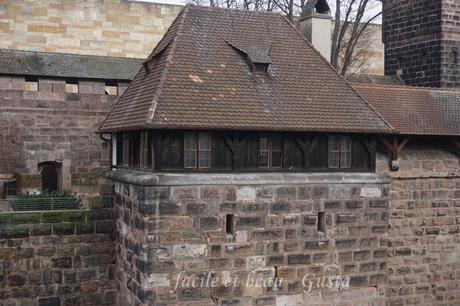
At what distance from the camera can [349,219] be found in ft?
41.5

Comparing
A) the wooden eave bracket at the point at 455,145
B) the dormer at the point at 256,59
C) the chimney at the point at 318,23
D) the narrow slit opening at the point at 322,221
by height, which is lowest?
the narrow slit opening at the point at 322,221

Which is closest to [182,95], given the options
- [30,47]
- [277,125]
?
[277,125]

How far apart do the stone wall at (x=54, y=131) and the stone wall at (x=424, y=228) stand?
26.8ft

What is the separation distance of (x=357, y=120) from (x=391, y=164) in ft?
7.53

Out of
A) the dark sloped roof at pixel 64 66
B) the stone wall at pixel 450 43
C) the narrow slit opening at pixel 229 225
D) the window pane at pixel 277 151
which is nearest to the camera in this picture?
the narrow slit opening at pixel 229 225

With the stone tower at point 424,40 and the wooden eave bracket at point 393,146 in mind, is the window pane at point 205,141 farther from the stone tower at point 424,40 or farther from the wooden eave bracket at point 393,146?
the stone tower at point 424,40

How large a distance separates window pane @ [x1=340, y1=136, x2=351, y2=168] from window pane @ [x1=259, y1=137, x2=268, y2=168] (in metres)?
1.60

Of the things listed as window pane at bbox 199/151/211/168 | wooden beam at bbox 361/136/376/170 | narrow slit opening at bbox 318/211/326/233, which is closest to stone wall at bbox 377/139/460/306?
wooden beam at bbox 361/136/376/170

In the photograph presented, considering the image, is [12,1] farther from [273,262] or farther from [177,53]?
[273,262]

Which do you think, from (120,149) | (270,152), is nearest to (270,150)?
(270,152)

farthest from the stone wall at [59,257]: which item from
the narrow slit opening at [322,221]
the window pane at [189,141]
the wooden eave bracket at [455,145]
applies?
the wooden eave bracket at [455,145]

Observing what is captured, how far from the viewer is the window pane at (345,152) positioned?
41.3 ft

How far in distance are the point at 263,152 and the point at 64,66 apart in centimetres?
839

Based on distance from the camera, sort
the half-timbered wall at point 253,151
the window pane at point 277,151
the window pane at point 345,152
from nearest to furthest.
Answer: the half-timbered wall at point 253,151
the window pane at point 277,151
the window pane at point 345,152
